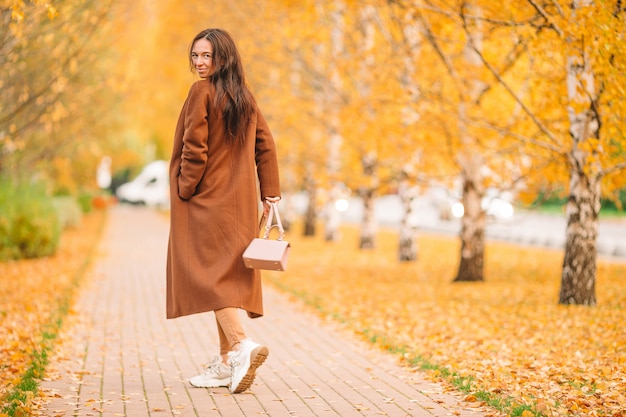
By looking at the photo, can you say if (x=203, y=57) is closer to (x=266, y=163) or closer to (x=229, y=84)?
(x=229, y=84)

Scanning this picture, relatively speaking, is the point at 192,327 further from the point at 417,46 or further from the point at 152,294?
the point at 417,46

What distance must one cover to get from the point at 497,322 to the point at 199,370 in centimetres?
424

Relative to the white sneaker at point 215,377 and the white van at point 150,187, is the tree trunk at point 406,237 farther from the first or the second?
the white van at point 150,187

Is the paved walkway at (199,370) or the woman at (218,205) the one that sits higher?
the woman at (218,205)

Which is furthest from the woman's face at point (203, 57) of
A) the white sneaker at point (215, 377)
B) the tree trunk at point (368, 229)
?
the tree trunk at point (368, 229)

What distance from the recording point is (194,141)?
5.93 metres

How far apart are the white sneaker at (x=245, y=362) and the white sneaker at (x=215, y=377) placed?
8.7 inches

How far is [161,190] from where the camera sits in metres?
64.6

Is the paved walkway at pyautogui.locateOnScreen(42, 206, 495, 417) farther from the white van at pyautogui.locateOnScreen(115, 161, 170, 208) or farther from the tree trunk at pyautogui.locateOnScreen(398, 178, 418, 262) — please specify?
the white van at pyautogui.locateOnScreen(115, 161, 170, 208)

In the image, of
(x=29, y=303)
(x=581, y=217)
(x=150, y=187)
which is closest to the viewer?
(x=581, y=217)

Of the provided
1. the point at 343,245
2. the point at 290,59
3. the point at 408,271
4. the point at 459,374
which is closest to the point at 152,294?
the point at 408,271

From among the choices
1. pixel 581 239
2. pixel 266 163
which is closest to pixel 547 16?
pixel 581 239

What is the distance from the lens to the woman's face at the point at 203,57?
19.8 feet

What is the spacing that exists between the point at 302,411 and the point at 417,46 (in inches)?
432
